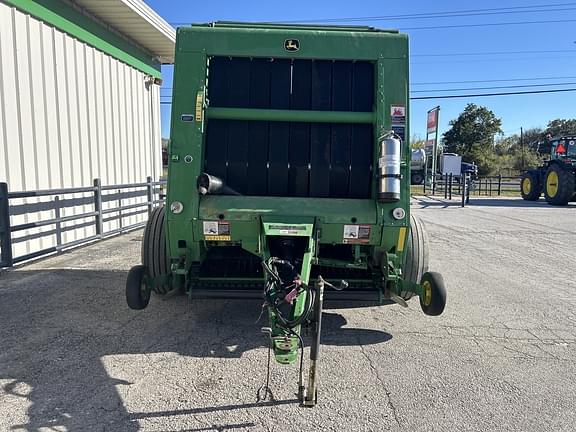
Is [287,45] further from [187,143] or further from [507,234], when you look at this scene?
[507,234]

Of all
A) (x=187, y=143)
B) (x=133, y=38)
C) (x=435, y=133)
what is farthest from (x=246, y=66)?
(x=435, y=133)

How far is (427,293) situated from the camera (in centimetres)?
400

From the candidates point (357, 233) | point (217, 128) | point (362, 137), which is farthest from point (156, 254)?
point (362, 137)

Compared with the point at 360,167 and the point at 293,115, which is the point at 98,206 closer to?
the point at 293,115

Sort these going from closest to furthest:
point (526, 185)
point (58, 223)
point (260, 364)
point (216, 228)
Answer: point (260, 364), point (216, 228), point (58, 223), point (526, 185)

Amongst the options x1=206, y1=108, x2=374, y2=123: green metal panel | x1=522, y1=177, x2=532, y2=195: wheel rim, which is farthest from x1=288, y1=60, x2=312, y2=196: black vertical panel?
x1=522, y1=177, x2=532, y2=195: wheel rim

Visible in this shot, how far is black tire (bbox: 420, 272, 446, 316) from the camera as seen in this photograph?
12.7ft

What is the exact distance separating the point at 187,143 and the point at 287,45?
1244 millimetres

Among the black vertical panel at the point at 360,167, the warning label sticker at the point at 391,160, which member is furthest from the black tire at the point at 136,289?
the warning label sticker at the point at 391,160

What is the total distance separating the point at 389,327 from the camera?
4492mm

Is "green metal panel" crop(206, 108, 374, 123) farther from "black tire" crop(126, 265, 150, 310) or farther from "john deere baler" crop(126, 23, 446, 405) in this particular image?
"black tire" crop(126, 265, 150, 310)

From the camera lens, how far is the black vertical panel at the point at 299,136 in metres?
4.29

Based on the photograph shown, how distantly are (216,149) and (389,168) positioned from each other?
1577mm

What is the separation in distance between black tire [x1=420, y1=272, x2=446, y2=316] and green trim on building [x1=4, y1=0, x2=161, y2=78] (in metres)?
7.06
